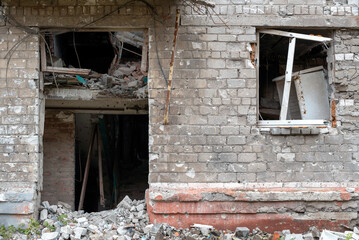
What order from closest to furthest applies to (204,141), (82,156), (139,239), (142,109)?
(139,239) → (204,141) → (142,109) → (82,156)

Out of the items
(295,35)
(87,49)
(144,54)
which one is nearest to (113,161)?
(87,49)

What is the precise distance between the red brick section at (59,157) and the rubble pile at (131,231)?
5.29 feet

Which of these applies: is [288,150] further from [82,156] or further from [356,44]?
[82,156]

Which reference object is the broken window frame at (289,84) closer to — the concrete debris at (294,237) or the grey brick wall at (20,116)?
the concrete debris at (294,237)

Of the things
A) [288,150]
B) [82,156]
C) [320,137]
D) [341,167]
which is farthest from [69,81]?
[341,167]

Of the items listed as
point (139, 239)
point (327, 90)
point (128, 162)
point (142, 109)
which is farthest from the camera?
point (128, 162)

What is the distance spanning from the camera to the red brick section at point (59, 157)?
23.7 feet

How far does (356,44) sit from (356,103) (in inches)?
35.8

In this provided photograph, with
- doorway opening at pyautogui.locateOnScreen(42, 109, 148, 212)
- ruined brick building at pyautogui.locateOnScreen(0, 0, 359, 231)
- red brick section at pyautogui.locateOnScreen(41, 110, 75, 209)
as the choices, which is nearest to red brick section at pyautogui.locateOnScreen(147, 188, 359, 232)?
ruined brick building at pyautogui.locateOnScreen(0, 0, 359, 231)

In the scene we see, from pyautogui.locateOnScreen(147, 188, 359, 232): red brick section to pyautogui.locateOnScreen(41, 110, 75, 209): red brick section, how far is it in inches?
104

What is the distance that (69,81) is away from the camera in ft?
19.9

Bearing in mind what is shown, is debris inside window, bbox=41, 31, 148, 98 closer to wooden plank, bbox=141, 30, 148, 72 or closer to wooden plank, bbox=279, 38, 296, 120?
wooden plank, bbox=141, 30, 148, 72

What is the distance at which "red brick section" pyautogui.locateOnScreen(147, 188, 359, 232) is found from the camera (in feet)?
17.3

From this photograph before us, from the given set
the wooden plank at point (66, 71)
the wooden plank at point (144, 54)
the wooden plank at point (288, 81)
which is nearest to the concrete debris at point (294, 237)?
the wooden plank at point (288, 81)
